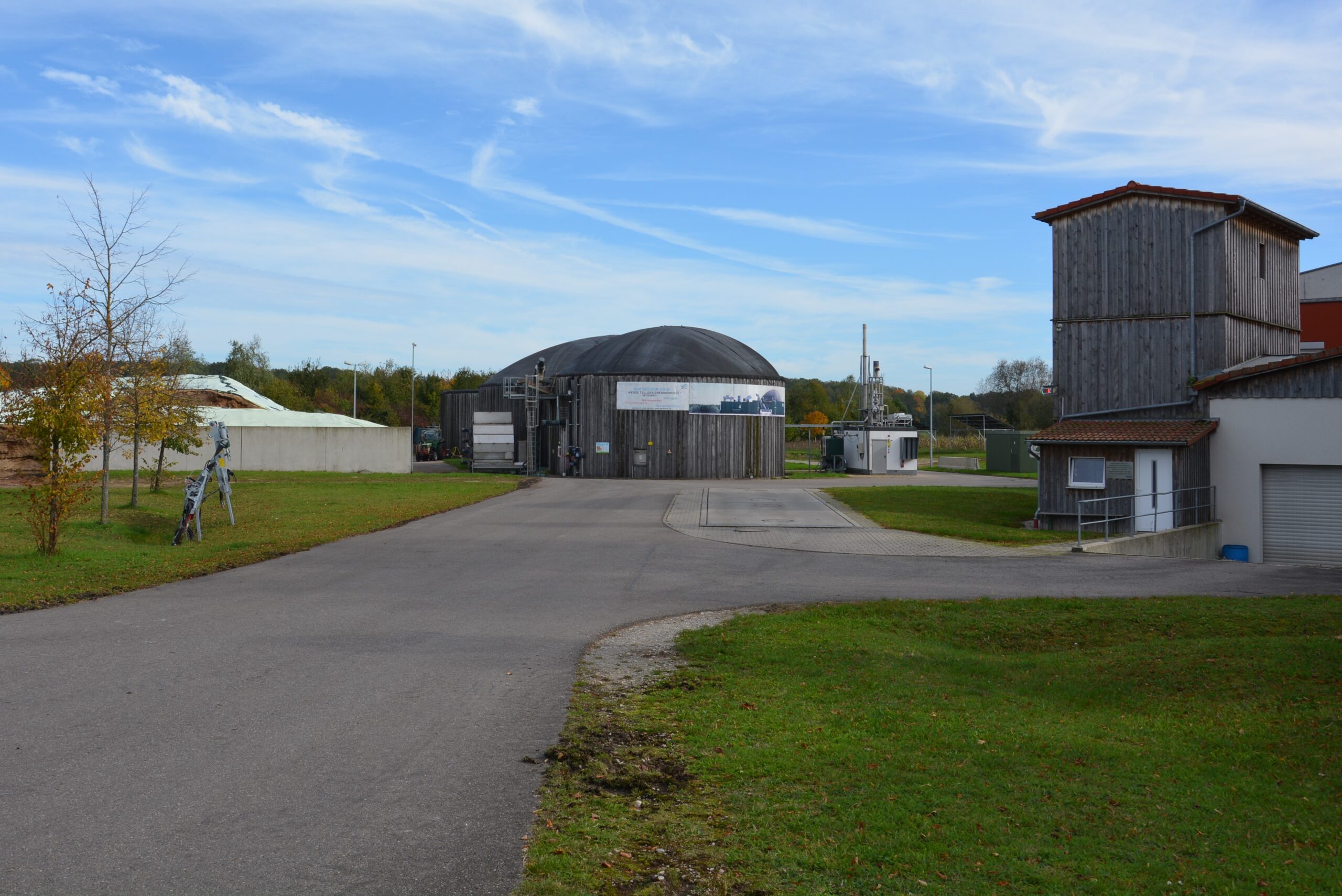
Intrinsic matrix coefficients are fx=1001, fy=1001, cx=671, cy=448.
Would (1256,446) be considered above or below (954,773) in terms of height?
above

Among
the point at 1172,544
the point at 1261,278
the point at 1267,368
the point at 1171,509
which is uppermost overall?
the point at 1261,278

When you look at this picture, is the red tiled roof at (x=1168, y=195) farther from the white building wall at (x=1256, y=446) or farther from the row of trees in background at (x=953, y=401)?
the row of trees in background at (x=953, y=401)

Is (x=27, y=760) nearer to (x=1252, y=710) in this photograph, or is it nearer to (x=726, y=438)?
(x=1252, y=710)

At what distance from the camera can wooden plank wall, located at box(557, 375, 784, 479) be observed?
47.7 metres

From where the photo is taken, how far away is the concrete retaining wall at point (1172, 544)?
19453 millimetres

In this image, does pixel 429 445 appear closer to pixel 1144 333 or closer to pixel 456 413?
pixel 456 413

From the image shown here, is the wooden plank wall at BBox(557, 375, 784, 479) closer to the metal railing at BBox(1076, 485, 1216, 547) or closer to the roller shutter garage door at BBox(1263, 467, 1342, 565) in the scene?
the metal railing at BBox(1076, 485, 1216, 547)

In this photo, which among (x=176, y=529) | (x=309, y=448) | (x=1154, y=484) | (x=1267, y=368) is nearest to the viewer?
(x=176, y=529)

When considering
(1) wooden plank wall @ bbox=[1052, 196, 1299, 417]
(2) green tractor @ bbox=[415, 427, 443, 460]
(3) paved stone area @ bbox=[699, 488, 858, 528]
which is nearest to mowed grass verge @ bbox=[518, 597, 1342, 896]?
(3) paved stone area @ bbox=[699, 488, 858, 528]

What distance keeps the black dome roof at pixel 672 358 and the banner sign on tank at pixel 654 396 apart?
55cm

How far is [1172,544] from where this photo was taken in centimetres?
2142

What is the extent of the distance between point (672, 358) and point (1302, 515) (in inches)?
1197

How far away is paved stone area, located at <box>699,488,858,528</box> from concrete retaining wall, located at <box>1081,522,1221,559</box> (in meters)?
5.50

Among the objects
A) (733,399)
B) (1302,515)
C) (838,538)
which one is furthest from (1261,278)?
(733,399)
